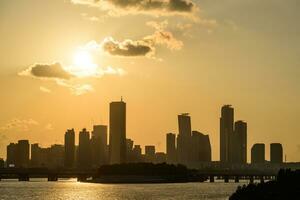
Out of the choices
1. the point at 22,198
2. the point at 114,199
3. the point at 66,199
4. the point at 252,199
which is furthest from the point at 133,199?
the point at 252,199

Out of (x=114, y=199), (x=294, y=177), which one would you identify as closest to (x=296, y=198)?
(x=294, y=177)

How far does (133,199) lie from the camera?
188 m

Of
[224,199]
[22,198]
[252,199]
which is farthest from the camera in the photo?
[22,198]

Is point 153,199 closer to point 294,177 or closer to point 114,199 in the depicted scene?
point 114,199

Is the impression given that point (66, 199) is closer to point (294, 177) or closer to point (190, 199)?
point (190, 199)

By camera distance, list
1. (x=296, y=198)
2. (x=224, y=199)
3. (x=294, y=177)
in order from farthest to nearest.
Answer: (x=224, y=199) < (x=294, y=177) < (x=296, y=198)

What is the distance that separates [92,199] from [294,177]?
226 feet

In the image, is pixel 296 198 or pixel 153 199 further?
pixel 153 199

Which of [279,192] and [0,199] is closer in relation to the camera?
[279,192]

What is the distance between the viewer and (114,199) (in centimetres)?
18900

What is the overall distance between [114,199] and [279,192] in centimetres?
7433

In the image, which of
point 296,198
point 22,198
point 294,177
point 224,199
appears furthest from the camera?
point 22,198

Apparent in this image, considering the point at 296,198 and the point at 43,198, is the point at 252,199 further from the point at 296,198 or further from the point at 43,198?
the point at 43,198

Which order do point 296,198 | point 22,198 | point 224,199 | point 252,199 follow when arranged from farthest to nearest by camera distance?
point 22,198 → point 224,199 → point 252,199 → point 296,198
